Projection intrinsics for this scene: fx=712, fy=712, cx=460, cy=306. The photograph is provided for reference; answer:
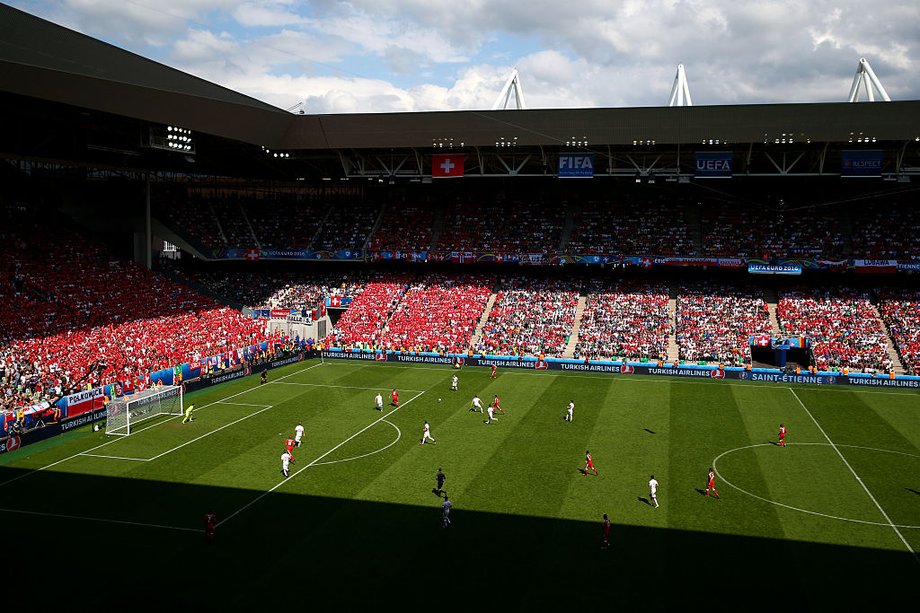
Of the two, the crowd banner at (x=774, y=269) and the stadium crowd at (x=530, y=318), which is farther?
the crowd banner at (x=774, y=269)

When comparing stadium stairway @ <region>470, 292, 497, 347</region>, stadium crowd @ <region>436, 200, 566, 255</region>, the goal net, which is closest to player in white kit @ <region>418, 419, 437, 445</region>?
the goal net

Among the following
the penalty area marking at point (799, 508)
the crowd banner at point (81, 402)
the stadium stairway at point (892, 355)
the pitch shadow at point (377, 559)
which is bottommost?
the pitch shadow at point (377, 559)

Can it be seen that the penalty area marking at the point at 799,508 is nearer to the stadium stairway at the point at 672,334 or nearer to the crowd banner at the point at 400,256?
the stadium stairway at the point at 672,334

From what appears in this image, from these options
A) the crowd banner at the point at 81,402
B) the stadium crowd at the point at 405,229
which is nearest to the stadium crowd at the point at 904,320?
the stadium crowd at the point at 405,229

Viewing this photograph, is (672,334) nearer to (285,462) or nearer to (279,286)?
(285,462)

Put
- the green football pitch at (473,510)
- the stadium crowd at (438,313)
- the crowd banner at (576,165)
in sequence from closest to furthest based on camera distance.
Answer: the green football pitch at (473,510) < the crowd banner at (576,165) < the stadium crowd at (438,313)

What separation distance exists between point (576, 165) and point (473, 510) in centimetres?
3525

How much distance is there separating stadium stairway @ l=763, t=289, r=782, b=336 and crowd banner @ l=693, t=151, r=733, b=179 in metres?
9.92

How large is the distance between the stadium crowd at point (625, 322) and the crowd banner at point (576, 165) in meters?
9.54

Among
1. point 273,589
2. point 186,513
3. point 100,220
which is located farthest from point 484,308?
point 273,589

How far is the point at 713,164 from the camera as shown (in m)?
49.7

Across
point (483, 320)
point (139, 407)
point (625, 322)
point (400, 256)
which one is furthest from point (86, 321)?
point (625, 322)

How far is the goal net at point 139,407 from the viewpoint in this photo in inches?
→ 1208

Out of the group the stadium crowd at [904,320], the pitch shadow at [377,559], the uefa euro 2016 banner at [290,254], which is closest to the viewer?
the pitch shadow at [377,559]
